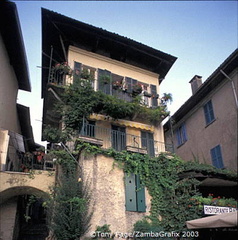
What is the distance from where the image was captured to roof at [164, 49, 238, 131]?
47.8 ft

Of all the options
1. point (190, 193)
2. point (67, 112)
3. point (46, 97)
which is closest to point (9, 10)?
point (46, 97)

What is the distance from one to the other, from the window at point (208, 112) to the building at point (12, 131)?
1032cm

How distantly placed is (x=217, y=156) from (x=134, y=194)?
7.04 m

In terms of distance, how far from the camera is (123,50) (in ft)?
54.6

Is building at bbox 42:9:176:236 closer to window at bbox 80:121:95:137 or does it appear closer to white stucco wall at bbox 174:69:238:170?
window at bbox 80:121:95:137

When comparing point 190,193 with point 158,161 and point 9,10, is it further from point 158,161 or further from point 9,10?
point 9,10

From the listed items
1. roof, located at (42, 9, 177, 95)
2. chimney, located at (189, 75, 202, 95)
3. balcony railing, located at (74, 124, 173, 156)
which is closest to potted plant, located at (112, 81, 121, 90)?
roof, located at (42, 9, 177, 95)

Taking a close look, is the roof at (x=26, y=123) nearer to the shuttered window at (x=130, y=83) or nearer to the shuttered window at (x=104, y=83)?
the shuttered window at (x=104, y=83)

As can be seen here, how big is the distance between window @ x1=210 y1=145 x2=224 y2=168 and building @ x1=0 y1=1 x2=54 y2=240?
9691 mm

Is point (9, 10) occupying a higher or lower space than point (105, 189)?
higher

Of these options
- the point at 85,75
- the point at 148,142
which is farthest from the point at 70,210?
the point at 85,75

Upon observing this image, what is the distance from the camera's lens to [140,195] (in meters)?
11.4

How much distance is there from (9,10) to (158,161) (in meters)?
11.0

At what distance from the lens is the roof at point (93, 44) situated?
1502 centimetres
